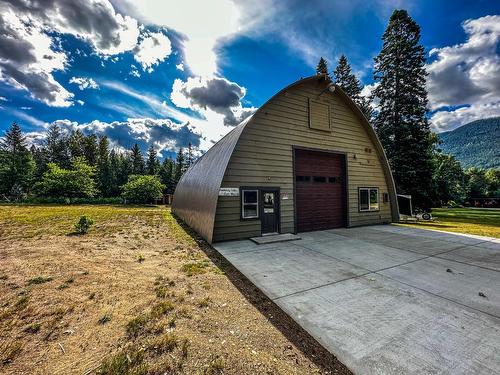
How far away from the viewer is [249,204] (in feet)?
26.2

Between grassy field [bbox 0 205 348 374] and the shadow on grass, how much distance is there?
1 cm

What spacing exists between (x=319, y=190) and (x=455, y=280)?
5.96 meters

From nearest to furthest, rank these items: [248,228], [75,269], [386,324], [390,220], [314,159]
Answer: [386,324], [75,269], [248,228], [314,159], [390,220]

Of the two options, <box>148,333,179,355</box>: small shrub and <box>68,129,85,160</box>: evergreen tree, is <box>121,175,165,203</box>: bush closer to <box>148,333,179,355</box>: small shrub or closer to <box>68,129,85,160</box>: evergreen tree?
<box>68,129,85,160</box>: evergreen tree

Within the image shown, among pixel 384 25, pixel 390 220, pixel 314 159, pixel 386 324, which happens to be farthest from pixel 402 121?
pixel 386 324

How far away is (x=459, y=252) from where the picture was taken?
19.8 ft

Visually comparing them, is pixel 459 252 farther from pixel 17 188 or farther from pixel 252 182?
pixel 17 188

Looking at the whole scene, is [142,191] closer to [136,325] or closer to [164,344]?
[136,325]

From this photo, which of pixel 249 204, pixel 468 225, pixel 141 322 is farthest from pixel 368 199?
pixel 141 322

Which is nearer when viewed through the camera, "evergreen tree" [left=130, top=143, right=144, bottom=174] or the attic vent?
the attic vent

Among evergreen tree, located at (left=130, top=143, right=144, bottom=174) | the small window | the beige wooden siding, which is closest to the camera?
the beige wooden siding

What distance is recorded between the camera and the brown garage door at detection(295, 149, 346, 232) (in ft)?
30.6

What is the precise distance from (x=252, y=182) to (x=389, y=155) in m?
15.2

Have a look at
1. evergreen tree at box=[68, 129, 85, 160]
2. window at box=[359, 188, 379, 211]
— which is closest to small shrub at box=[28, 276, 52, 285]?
window at box=[359, 188, 379, 211]
